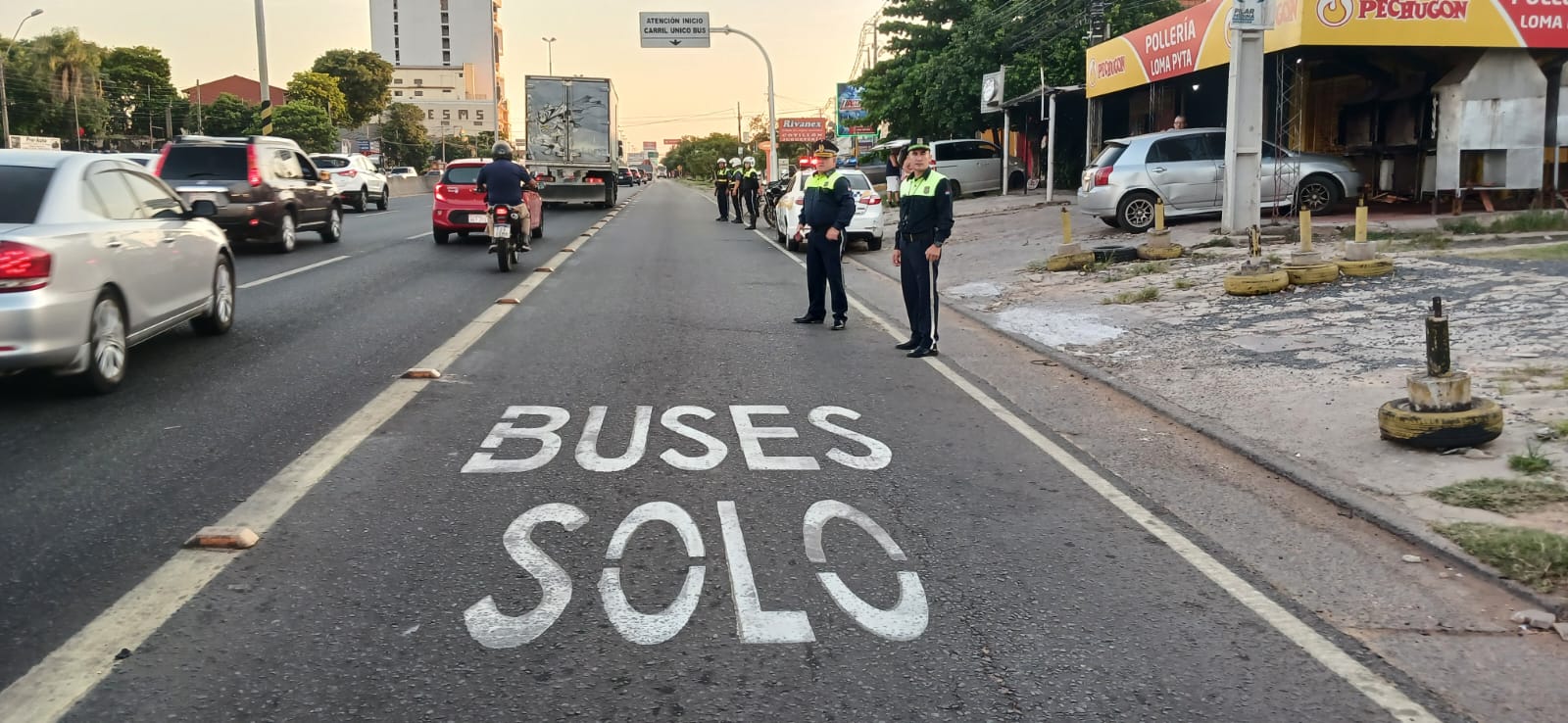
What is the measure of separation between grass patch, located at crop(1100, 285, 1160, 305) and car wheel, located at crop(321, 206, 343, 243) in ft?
43.8

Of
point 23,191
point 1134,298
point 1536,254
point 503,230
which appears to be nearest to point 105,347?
point 23,191

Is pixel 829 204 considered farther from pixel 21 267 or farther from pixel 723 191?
pixel 723 191

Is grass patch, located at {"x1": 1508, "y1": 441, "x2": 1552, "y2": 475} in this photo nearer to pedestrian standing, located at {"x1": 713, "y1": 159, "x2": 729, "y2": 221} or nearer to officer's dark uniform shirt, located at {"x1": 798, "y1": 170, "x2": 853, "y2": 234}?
officer's dark uniform shirt, located at {"x1": 798, "y1": 170, "x2": 853, "y2": 234}

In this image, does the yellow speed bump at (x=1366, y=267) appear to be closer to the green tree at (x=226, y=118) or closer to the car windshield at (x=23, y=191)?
the car windshield at (x=23, y=191)

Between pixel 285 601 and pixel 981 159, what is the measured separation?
105 ft

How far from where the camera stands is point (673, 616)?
161 inches

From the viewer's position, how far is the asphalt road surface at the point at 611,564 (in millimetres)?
3551

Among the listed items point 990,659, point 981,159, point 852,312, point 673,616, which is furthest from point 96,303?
point 981,159

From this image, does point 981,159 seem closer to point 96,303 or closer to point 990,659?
point 96,303

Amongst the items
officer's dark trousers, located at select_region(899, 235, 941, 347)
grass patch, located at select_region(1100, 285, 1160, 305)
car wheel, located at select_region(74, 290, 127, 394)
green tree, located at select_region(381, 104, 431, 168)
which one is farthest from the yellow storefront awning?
green tree, located at select_region(381, 104, 431, 168)

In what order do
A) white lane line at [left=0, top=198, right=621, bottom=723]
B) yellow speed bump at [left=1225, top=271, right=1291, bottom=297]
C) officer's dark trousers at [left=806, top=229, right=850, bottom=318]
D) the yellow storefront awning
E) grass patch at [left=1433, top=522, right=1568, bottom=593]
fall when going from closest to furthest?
1. white lane line at [left=0, top=198, right=621, bottom=723]
2. grass patch at [left=1433, top=522, right=1568, bottom=593]
3. officer's dark trousers at [left=806, top=229, right=850, bottom=318]
4. yellow speed bump at [left=1225, top=271, right=1291, bottom=297]
5. the yellow storefront awning

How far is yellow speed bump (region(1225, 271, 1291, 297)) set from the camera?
12086mm

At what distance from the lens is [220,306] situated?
10.1 m

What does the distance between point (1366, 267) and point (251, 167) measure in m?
14.7
